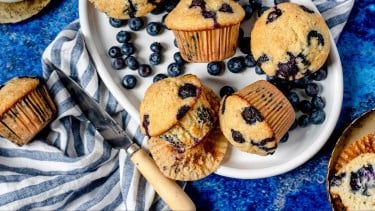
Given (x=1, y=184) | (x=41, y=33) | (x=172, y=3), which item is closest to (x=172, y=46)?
(x=172, y=3)

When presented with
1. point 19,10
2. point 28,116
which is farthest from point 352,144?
point 19,10

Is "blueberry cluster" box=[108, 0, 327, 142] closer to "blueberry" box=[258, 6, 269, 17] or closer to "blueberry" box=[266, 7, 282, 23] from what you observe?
"blueberry" box=[258, 6, 269, 17]

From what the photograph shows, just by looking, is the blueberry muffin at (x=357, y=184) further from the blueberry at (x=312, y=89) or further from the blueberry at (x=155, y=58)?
the blueberry at (x=155, y=58)

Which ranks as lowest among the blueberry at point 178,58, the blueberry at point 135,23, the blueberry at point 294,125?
the blueberry at point 294,125

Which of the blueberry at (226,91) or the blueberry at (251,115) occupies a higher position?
the blueberry at (251,115)

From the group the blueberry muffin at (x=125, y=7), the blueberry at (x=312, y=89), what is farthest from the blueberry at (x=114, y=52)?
the blueberry at (x=312, y=89)

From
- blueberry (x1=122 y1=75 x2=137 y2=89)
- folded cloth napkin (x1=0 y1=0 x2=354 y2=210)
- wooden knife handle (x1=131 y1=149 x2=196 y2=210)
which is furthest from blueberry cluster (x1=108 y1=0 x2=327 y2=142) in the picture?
wooden knife handle (x1=131 y1=149 x2=196 y2=210)

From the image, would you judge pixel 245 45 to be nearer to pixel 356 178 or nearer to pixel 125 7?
pixel 125 7
